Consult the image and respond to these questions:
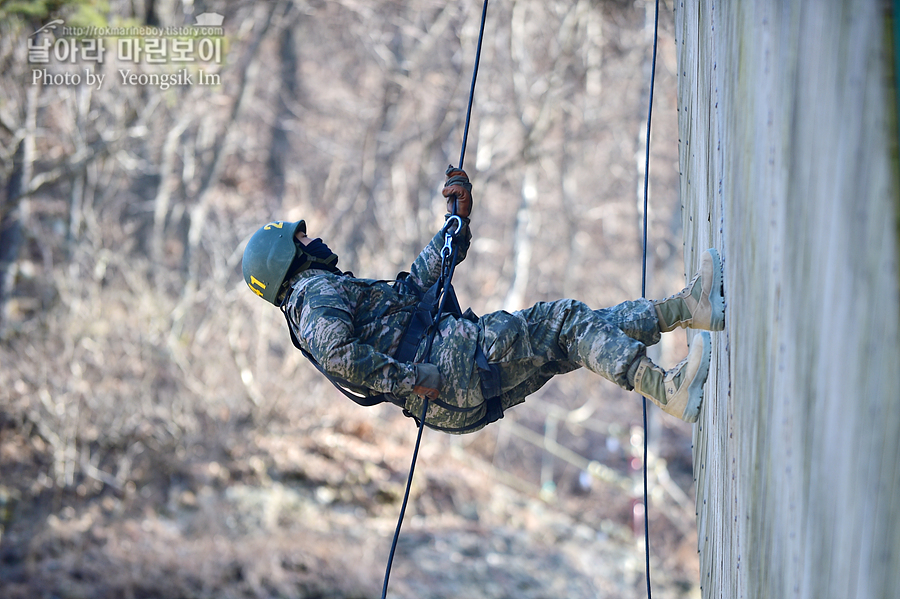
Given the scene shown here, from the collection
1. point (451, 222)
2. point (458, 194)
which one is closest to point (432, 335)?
point (451, 222)

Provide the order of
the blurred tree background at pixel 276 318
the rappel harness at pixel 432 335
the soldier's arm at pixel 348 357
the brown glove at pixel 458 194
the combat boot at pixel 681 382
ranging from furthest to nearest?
the blurred tree background at pixel 276 318 → the brown glove at pixel 458 194 → the rappel harness at pixel 432 335 → the soldier's arm at pixel 348 357 → the combat boot at pixel 681 382

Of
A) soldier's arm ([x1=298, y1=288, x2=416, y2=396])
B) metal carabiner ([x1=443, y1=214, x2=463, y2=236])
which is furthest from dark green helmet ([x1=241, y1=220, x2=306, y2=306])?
metal carabiner ([x1=443, y1=214, x2=463, y2=236])

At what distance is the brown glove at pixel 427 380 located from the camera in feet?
13.0

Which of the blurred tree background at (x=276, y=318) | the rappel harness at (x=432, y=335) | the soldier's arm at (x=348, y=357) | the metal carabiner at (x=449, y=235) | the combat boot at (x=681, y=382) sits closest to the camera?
the combat boot at (x=681, y=382)

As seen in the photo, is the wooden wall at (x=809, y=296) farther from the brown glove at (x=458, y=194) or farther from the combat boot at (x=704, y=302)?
the brown glove at (x=458, y=194)

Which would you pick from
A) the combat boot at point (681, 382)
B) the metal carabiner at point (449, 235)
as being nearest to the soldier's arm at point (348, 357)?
the metal carabiner at point (449, 235)

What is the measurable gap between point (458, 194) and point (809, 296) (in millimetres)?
2486

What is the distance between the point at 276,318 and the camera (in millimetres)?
14883

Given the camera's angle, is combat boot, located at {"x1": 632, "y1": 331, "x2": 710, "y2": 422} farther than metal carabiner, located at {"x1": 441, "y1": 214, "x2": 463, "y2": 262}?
No

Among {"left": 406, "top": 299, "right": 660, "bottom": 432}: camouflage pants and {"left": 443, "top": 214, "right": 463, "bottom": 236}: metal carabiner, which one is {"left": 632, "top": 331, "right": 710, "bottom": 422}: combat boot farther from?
{"left": 443, "top": 214, "right": 463, "bottom": 236}: metal carabiner

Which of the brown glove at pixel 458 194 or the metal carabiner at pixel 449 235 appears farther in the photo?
the brown glove at pixel 458 194

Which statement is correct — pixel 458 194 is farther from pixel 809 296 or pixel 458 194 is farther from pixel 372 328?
pixel 809 296

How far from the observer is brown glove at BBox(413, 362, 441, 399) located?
396 centimetres

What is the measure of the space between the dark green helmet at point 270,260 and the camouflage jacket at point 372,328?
0.10 m
